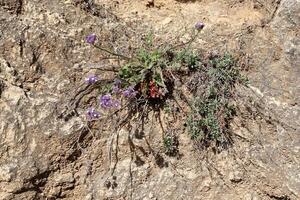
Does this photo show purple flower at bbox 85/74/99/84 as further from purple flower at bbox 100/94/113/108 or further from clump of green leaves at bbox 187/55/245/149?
clump of green leaves at bbox 187/55/245/149

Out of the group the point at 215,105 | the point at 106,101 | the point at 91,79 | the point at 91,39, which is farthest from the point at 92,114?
the point at 215,105

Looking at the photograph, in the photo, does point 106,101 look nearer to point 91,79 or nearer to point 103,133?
point 91,79

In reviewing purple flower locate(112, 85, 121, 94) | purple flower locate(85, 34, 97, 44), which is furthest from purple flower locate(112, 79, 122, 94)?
purple flower locate(85, 34, 97, 44)

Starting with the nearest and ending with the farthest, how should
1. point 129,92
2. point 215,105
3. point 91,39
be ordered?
point 91,39
point 129,92
point 215,105

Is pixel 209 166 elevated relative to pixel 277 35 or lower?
lower

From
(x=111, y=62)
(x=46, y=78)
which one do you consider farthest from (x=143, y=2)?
(x=46, y=78)

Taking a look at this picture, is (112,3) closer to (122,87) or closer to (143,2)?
(143,2)
